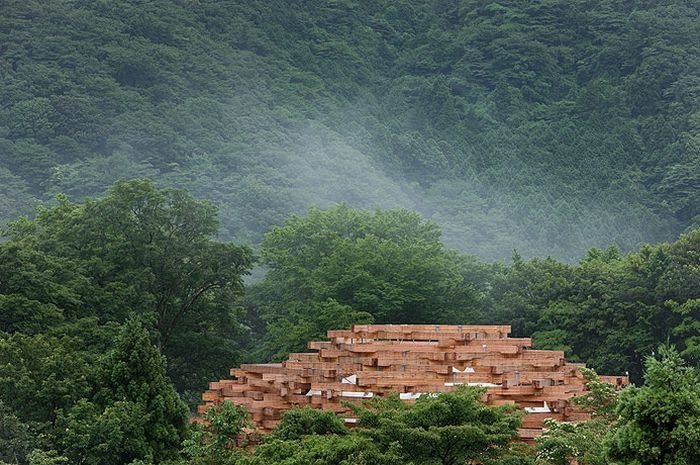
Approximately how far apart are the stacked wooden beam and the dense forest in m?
1.48

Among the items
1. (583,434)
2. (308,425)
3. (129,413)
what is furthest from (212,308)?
(583,434)

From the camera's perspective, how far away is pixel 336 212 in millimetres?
→ 54656

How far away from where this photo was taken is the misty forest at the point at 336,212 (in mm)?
24516

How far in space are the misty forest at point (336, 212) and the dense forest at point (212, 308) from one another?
0.28 ft

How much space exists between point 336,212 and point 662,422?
1543 inches

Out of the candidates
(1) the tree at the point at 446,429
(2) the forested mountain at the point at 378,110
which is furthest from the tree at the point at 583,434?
(2) the forested mountain at the point at 378,110

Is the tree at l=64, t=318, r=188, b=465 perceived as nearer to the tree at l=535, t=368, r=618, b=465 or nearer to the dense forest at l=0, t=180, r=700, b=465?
the dense forest at l=0, t=180, r=700, b=465

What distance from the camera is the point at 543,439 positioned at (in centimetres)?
2173

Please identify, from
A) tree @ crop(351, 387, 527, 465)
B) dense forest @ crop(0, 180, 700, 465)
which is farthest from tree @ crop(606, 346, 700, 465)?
dense forest @ crop(0, 180, 700, 465)

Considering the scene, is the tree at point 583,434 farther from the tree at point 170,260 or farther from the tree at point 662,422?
the tree at point 170,260

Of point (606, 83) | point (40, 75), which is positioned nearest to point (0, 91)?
point (40, 75)

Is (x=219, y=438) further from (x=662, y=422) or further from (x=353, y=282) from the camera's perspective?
(x=353, y=282)

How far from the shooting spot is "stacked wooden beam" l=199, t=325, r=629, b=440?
85.9 ft

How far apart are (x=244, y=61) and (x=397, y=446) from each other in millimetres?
81383
